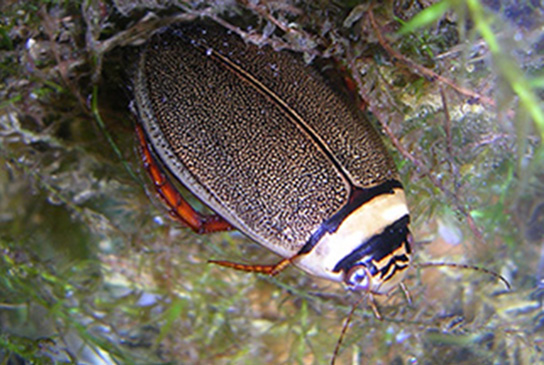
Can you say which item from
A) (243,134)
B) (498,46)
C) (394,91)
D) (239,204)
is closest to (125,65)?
(243,134)

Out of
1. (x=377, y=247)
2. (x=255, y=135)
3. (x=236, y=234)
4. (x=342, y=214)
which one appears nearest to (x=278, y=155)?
(x=255, y=135)

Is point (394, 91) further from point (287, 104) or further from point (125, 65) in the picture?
point (125, 65)

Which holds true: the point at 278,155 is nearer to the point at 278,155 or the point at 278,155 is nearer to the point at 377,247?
the point at 278,155

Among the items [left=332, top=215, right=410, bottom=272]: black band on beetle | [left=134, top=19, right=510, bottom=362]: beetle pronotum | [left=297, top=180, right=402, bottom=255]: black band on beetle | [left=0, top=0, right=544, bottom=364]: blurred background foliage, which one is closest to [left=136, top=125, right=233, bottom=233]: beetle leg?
[left=134, top=19, right=510, bottom=362]: beetle pronotum

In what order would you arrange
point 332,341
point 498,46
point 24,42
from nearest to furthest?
point 498,46 → point 24,42 → point 332,341

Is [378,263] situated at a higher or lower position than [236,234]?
higher

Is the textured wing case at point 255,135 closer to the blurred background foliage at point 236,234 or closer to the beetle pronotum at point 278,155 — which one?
the beetle pronotum at point 278,155

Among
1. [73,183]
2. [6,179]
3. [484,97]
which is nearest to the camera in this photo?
[484,97]

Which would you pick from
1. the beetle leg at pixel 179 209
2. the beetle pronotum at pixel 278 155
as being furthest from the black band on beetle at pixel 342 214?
the beetle leg at pixel 179 209
